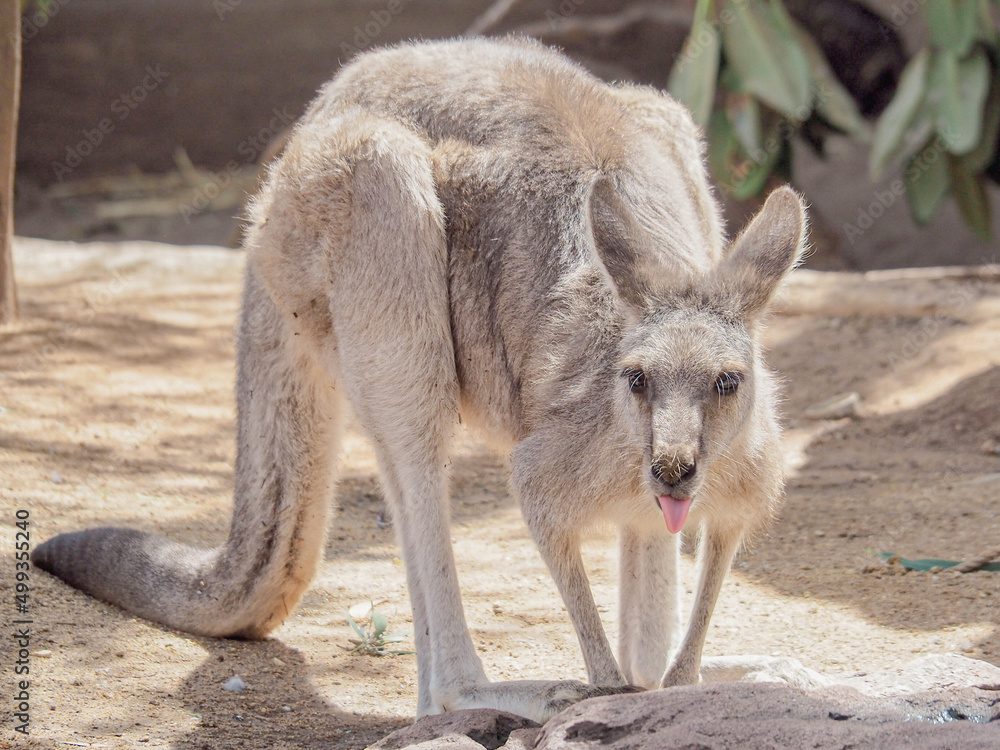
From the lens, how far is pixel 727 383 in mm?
2836

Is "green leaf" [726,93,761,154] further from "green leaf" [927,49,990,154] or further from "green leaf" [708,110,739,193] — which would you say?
"green leaf" [927,49,990,154]

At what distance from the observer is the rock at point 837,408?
6.14 m

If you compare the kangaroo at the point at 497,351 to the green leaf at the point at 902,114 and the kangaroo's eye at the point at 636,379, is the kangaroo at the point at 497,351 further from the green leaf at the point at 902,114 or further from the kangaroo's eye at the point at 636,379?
the green leaf at the point at 902,114

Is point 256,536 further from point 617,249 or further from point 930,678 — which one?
point 930,678

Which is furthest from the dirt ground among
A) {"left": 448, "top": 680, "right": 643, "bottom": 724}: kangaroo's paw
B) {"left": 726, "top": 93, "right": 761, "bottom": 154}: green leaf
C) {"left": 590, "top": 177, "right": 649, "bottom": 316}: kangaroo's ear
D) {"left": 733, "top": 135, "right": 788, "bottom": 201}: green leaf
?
{"left": 733, "top": 135, "right": 788, "bottom": 201}: green leaf

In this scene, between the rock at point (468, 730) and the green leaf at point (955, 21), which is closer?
the rock at point (468, 730)

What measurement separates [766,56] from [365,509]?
14.6ft

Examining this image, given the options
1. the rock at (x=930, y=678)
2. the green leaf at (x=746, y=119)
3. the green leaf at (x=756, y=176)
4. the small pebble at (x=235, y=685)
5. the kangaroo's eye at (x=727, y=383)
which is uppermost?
the green leaf at (x=746, y=119)

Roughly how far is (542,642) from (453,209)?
60.4 inches

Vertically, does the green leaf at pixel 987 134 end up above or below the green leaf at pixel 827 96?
below

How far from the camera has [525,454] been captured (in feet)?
10.6

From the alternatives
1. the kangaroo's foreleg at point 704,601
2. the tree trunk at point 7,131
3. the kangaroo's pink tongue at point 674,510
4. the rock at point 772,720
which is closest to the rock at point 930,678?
the rock at point 772,720

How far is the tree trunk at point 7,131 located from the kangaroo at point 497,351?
2.69 m

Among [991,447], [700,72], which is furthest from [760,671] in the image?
[700,72]
